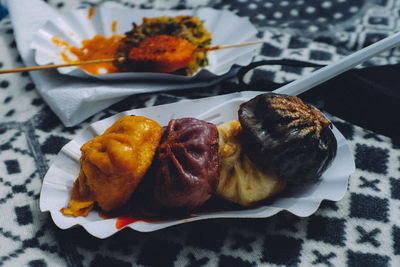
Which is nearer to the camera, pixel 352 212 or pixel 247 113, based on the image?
pixel 247 113

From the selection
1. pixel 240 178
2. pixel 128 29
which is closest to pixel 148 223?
pixel 240 178

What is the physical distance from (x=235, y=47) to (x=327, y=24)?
78cm

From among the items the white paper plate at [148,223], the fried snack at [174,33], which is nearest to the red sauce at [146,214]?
the white paper plate at [148,223]

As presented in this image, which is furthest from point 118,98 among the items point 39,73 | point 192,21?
point 192,21

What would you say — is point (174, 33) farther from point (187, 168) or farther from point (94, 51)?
point (187, 168)

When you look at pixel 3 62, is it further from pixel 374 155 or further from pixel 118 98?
pixel 374 155

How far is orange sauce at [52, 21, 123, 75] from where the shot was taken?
2.04m

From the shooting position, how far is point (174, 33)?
6.70 ft

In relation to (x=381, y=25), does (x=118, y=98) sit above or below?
below

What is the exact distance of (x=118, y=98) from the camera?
1.80 metres

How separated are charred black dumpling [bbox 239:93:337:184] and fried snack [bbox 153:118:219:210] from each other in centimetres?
14

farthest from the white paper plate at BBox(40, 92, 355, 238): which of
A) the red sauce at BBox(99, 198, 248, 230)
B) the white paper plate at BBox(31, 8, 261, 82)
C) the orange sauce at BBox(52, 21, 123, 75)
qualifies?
the orange sauce at BBox(52, 21, 123, 75)

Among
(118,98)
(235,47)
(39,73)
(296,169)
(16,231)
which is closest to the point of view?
(296,169)

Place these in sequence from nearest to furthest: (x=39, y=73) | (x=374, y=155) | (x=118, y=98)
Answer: (x=374, y=155) → (x=118, y=98) → (x=39, y=73)
